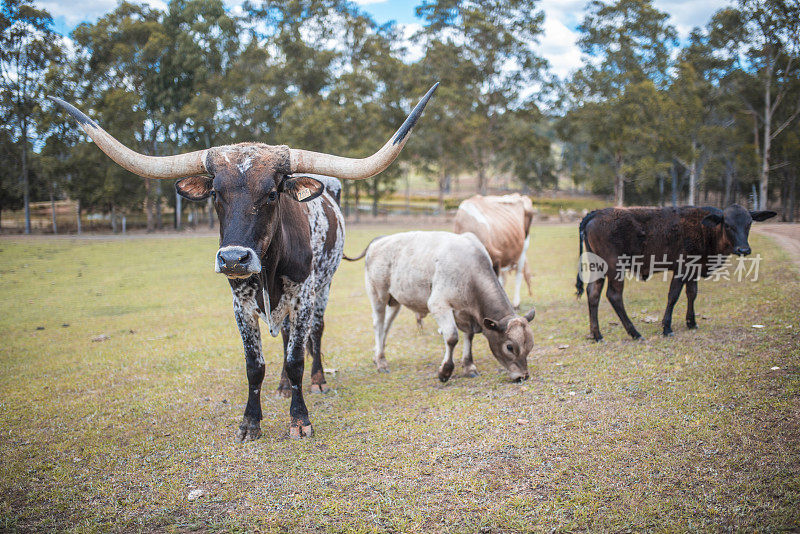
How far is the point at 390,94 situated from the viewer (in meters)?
42.0

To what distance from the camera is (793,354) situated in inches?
235

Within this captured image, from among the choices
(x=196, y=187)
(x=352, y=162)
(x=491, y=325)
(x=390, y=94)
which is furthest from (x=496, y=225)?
(x=390, y=94)

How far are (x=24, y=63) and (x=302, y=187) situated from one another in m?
29.6

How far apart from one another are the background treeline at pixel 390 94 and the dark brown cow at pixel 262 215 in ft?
86.5

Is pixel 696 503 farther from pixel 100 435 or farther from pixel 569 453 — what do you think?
pixel 100 435

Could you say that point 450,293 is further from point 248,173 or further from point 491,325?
point 248,173

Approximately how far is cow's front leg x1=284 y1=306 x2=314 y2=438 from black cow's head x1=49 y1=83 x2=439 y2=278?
1.15 m


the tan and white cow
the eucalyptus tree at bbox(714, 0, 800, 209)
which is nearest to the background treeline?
the eucalyptus tree at bbox(714, 0, 800, 209)

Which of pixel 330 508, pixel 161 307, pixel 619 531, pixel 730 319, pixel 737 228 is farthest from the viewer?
pixel 161 307

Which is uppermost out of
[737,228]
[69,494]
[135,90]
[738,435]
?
[135,90]

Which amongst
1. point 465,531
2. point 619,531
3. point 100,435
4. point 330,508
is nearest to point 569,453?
point 619,531

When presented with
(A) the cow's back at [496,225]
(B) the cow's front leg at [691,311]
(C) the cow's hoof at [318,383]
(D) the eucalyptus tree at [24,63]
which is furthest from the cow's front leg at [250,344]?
(D) the eucalyptus tree at [24,63]

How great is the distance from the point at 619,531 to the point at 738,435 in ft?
5.89

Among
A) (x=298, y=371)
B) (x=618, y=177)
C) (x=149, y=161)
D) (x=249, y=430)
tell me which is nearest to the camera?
(x=149, y=161)
